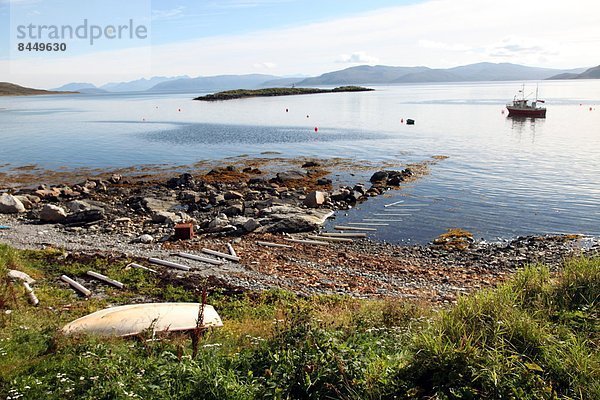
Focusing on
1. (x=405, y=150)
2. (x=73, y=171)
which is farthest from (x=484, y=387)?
(x=405, y=150)

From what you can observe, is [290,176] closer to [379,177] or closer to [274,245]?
[379,177]

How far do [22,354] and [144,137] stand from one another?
5758 centimetres

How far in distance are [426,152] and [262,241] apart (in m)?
32.2

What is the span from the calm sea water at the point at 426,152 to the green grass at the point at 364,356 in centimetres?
1439

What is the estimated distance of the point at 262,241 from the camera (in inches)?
877

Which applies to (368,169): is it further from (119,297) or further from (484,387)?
(484,387)

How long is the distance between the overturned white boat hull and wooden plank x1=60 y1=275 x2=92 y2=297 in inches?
126

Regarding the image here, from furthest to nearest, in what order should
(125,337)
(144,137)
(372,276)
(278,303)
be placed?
(144,137) → (372,276) → (278,303) → (125,337)

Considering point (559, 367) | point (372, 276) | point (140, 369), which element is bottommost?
point (372, 276)

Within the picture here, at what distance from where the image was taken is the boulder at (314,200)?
95.3 ft

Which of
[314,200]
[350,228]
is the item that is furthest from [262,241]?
[314,200]

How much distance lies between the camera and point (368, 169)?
134 ft

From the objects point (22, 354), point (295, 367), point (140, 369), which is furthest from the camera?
point (22, 354)

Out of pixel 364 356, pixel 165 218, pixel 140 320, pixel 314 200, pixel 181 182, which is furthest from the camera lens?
pixel 181 182
